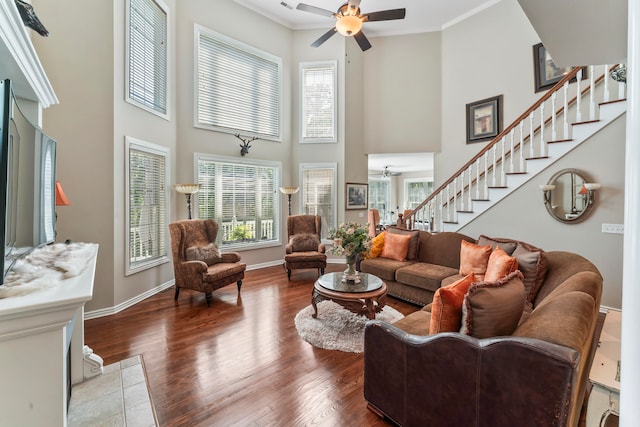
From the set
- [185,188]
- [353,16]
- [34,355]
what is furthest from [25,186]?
[353,16]

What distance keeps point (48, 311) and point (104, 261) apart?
2.99 meters

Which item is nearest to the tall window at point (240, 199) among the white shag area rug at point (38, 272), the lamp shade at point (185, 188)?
the lamp shade at point (185, 188)

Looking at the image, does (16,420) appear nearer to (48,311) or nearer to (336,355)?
(48,311)

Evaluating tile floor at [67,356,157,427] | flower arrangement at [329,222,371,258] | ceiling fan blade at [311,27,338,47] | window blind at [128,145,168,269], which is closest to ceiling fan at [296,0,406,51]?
ceiling fan blade at [311,27,338,47]

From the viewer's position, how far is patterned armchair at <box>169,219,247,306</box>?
146 inches

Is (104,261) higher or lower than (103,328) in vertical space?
higher

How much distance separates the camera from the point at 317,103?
6.31 m

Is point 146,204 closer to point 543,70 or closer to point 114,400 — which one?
point 114,400

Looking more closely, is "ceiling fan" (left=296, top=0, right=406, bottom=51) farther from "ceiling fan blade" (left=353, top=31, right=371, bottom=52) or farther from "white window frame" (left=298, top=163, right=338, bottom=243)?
"white window frame" (left=298, top=163, right=338, bottom=243)

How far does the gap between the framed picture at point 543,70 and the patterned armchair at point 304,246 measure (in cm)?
460

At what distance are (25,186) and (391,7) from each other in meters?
6.50

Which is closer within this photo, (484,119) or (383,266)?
(383,266)

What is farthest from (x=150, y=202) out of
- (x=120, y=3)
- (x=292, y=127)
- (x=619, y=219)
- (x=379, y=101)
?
(x=619, y=219)

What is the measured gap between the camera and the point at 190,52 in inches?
191
